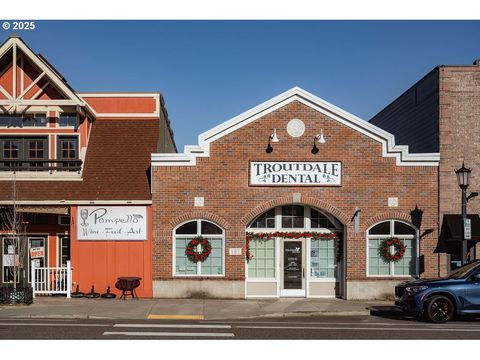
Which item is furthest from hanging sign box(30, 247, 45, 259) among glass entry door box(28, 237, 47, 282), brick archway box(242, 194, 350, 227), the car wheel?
the car wheel

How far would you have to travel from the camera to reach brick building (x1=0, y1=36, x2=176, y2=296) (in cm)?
2027

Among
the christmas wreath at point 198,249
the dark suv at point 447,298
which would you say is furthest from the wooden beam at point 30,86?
the dark suv at point 447,298

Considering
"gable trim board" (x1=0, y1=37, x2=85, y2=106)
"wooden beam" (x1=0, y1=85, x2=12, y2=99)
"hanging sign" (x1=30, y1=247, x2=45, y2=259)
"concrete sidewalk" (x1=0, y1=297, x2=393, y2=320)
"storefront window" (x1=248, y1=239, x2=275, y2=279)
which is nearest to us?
"concrete sidewalk" (x1=0, y1=297, x2=393, y2=320)

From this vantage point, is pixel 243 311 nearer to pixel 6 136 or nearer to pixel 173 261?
pixel 173 261

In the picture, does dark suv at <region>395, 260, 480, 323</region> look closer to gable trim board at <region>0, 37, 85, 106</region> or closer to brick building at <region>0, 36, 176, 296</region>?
brick building at <region>0, 36, 176, 296</region>

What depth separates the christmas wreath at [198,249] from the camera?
20.1 metres

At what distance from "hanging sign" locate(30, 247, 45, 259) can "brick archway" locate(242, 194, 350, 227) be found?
716 cm

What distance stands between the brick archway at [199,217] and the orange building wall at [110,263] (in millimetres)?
882

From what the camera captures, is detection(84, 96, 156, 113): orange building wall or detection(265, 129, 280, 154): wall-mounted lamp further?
detection(84, 96, 156, 113): orange building wall

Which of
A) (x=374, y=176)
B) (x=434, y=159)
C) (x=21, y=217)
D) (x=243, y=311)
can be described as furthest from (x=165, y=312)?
(x=434, y=159)

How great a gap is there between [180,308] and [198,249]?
272cm

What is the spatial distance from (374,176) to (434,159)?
6.82 ft

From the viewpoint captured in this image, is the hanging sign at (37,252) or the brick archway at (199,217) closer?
the brick archway at (199,217)

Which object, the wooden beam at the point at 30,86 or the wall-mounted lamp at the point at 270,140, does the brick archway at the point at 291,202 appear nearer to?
the wall-mounted lamp at the point at 270,140
